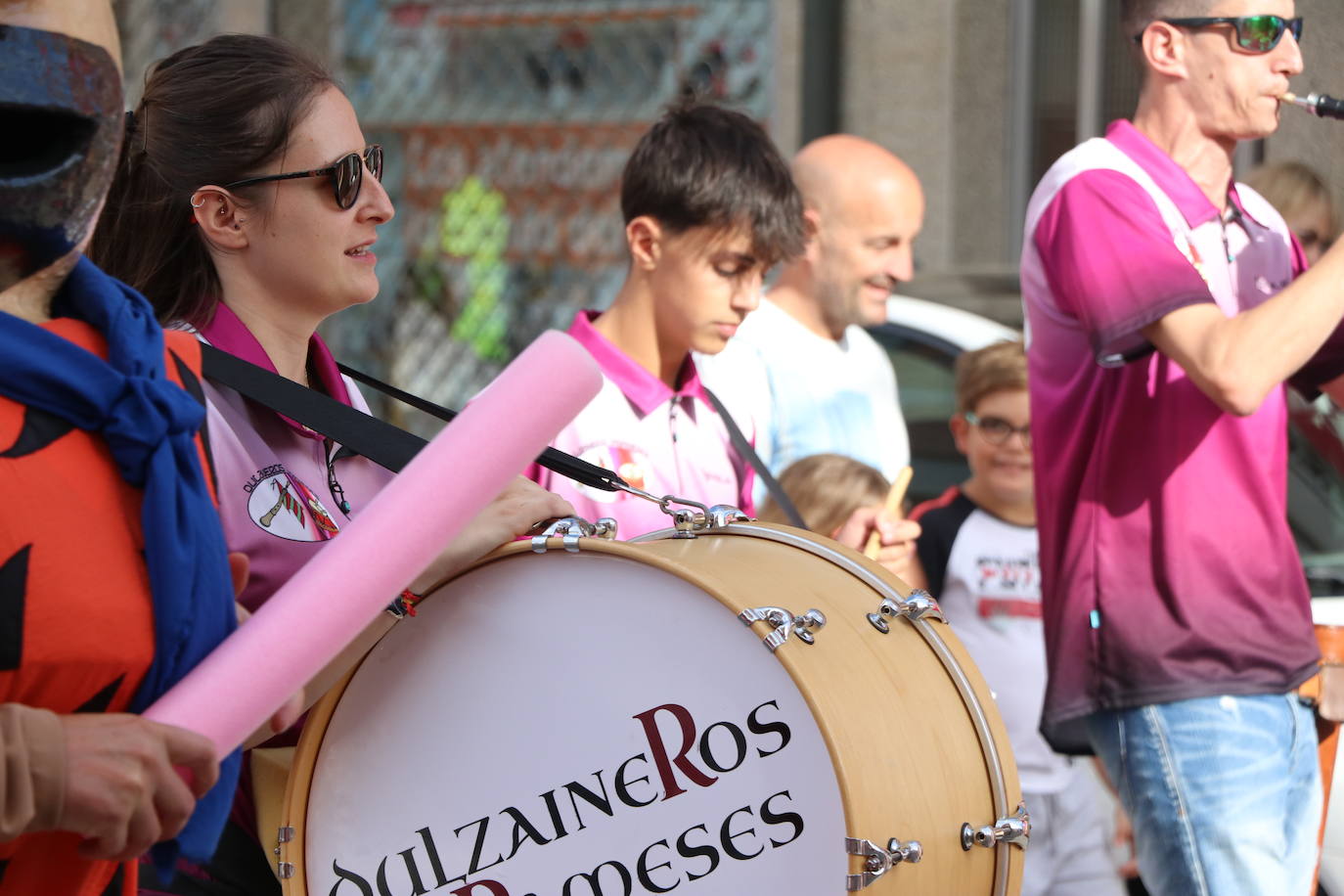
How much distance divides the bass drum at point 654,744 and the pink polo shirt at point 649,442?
0.66 m

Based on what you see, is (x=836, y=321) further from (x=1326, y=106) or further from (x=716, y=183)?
(x=1326, y=106)

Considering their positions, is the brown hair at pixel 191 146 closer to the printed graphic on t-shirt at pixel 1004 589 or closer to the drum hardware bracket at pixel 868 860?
the drum hardware bracket at pixel 868 860

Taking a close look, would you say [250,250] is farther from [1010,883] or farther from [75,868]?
[1010,883]

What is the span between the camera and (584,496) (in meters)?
2.43

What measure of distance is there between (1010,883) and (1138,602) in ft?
2.54

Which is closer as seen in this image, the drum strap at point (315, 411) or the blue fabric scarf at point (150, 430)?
the blue fabric scarf at point (150, 430)

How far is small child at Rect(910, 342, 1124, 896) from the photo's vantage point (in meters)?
3.54

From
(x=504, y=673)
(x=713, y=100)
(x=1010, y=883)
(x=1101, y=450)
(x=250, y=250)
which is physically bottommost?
(x=1010, y=883)

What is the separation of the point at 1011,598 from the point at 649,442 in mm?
1324

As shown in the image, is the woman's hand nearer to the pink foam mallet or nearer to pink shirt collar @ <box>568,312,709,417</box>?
the pink foam mallet

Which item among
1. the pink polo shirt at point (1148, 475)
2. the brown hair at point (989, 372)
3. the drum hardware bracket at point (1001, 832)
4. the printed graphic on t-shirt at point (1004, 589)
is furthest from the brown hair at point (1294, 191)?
the drum hardware bracket at point (1001, 832)

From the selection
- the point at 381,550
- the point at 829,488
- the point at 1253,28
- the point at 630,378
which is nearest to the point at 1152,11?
the point at 1253,28

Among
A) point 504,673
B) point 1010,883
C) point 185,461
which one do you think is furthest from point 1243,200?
point 185,461

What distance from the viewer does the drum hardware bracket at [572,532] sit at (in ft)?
5.73
